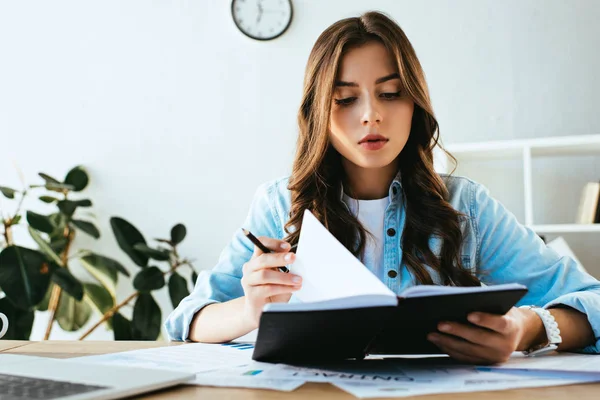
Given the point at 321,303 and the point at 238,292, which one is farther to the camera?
the point at 238,292

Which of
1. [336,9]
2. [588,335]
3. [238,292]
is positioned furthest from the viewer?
[336,9]

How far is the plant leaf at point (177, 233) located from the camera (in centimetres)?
277

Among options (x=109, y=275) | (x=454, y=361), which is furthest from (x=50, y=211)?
(x=454, y=361)

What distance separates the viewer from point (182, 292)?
8.80 feet

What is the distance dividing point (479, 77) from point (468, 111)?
156mm

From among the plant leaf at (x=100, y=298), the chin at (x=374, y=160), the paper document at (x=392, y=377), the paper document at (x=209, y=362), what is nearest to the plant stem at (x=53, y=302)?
the plant leaf at (x=100, y=298)

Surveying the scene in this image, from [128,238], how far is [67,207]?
306 millimetres

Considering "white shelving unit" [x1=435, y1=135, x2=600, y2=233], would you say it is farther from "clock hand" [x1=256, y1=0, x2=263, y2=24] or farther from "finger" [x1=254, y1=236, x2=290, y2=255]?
"finger" [x1=254, y1=236, x2=290, y2=255]

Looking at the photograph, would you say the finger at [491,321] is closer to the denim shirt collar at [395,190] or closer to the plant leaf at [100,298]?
the denim shirt collar at [395,190]

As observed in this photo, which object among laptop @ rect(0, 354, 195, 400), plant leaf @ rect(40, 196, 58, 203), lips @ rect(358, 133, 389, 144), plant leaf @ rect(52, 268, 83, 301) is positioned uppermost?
lips @ rect(358, 133, 389, 144)

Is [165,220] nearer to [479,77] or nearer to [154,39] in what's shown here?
[154,39]

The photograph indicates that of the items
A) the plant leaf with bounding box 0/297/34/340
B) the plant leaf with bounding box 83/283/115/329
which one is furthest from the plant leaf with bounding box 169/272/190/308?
the plant leaf with bounding box 0/297/34/340

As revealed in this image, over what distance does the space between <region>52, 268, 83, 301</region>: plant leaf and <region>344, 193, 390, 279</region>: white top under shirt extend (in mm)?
1540

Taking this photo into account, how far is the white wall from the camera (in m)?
2.72
